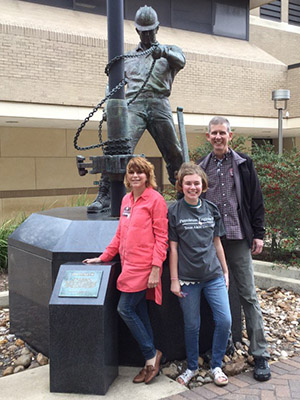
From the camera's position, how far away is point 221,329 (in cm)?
338

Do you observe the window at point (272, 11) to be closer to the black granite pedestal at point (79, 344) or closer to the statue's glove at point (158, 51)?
the statue's glove at point (158, 51)

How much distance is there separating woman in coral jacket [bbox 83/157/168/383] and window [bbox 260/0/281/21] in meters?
20.8

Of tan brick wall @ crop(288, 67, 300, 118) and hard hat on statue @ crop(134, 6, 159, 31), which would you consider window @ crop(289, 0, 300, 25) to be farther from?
hard hat on statue @ crop(134, 6, 159, 31)

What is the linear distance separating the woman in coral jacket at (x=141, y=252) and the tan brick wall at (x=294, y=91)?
16.6m

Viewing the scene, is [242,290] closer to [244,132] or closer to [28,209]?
[28,209]

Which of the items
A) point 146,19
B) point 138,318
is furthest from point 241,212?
point 146,19

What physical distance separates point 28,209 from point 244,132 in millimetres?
9789

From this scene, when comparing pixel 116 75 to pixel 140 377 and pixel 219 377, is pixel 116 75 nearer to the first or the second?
pixel 140 377

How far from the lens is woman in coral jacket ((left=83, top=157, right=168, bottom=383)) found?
3.24 metres

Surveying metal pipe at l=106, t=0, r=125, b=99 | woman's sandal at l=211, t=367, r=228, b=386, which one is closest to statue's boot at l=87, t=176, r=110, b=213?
metal pipe at l=106, t=0, r=125, b=99

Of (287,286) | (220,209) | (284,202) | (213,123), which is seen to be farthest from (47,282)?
(284,202)

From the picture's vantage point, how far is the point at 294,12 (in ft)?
74.7

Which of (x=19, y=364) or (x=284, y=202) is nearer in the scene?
(x=19, y=364)

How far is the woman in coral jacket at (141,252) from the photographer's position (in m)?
3.24
